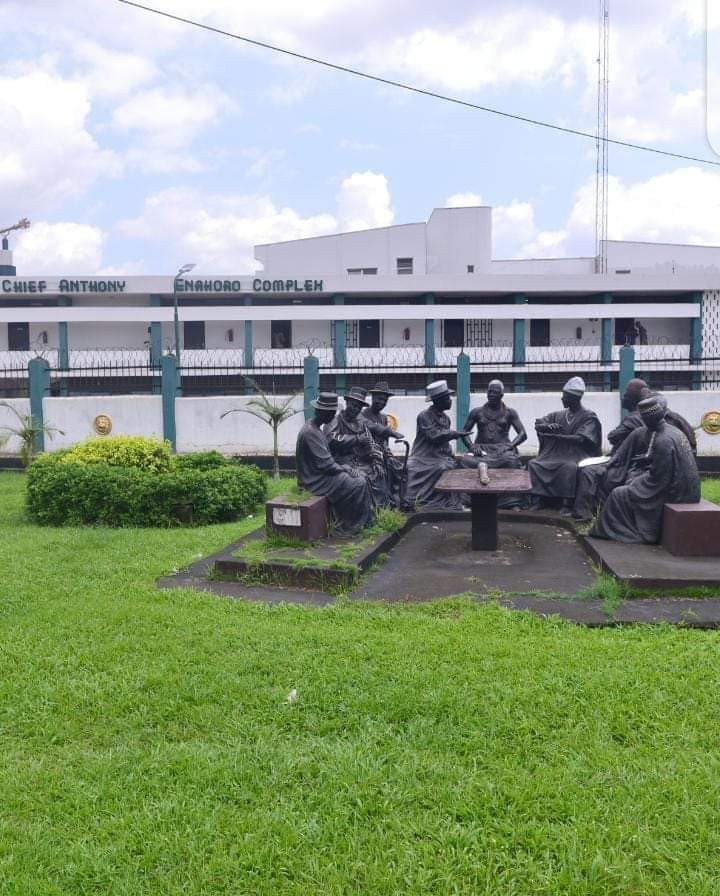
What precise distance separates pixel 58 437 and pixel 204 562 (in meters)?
9.32

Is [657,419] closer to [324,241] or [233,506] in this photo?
[233,506]

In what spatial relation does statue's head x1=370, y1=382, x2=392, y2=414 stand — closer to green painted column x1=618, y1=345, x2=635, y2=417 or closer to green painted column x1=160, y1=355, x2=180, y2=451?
green painted column x1=160, y1=355, x2=180, y2=451

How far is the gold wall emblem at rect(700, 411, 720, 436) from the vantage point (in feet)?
46.1

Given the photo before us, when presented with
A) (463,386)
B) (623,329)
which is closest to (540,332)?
(623,329)

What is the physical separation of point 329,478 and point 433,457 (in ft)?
7.56

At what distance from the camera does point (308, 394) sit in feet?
46.1

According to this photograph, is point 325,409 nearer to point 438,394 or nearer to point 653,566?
point 438,394

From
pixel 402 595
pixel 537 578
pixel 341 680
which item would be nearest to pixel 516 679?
pixel 341 680

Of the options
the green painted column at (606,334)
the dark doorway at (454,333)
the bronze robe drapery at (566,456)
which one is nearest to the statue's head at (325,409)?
the bronze robe drapery at (566,456)

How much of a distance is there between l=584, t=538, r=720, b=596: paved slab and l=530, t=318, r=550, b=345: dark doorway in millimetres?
25106

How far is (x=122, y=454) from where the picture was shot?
9445 millimetres

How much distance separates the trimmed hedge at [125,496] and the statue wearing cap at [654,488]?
4234mm

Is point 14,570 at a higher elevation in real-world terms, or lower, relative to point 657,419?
lower

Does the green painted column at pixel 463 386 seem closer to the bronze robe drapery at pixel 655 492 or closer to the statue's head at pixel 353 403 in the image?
the statue's head at pixel 353 403
